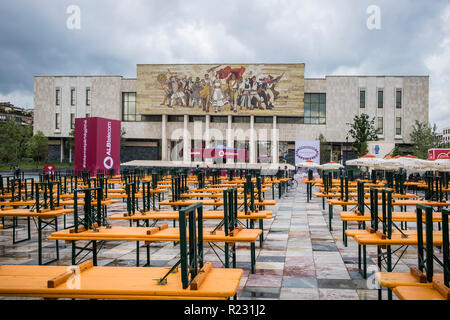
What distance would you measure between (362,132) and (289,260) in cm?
4714

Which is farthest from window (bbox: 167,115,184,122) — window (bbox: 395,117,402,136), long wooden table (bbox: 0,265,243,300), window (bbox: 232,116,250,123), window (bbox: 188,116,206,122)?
long wooden table (bbox: 0,265,243,300)

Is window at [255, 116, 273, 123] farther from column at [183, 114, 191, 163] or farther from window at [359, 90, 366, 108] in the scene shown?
window at [359, 90, 366, 108]

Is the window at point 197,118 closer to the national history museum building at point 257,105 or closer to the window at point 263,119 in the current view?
the national history museum building at point 257,105

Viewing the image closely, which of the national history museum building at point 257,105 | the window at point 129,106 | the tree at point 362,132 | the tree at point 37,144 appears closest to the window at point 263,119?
the national history museum building at point 257,105

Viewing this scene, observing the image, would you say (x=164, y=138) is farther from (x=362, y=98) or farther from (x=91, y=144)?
(x=91, y=144)

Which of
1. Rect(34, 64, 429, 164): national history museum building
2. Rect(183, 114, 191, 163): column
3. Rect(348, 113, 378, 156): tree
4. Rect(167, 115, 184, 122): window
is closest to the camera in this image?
Rect(348, 113, 378, 156): tree

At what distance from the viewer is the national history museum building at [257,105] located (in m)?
57.0

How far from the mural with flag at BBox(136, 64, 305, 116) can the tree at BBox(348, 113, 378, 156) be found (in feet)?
24.7

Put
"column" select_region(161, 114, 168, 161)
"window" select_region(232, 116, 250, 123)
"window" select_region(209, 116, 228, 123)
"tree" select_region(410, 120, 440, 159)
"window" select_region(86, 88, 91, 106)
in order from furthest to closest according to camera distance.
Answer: "window" select_region(86, 88, 91, 106), "window" select_region(209, 116, 228, 123), "window" select_region(232, 116, 250, 123), "column" select_region(161, 114, 168, 161), "tree" select_region(410, 120, 440, 159)

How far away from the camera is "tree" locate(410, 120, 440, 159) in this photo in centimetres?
4928

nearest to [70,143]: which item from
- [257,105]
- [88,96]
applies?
[88,96]

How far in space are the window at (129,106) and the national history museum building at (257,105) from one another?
444 millimetres

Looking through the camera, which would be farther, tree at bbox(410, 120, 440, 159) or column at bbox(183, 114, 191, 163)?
column at bbox(183, 114, 191, 163)
